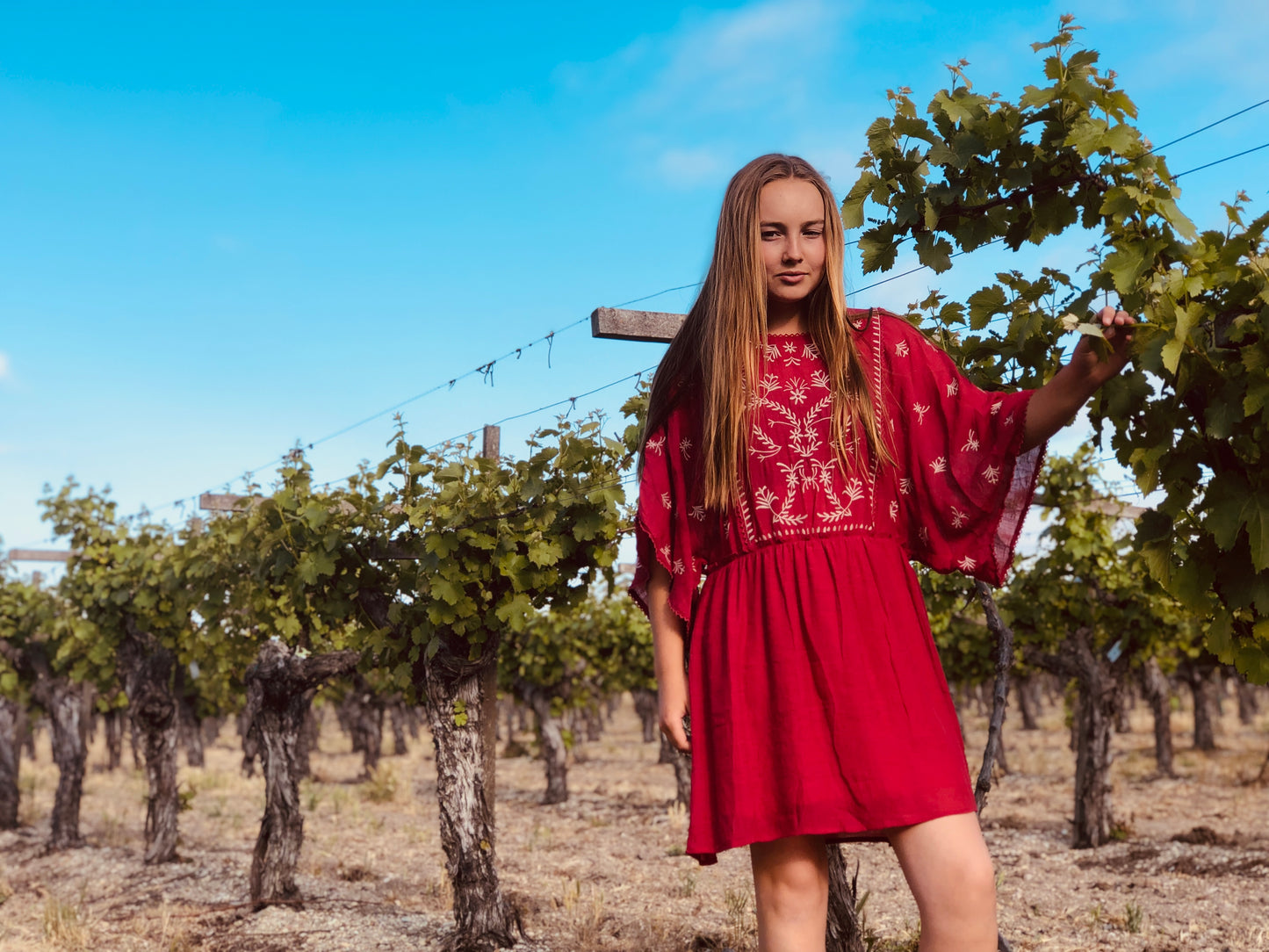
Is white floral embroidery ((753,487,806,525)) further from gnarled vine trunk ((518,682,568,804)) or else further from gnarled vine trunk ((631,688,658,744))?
gnarled vine trunk ((631,688,658,744))

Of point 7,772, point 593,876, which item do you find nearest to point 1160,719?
point 593,876

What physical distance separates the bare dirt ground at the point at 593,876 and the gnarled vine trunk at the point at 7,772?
1.47 feet

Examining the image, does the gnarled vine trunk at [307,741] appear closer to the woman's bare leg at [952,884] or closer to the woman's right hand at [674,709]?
the woman's right hand at [674,709]

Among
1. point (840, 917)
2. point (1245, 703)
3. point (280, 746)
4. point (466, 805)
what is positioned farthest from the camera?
point (1245, 703)

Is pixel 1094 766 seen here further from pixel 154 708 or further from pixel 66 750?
pixel 66 750

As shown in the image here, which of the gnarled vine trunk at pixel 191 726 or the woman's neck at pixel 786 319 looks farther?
the gnarled vine trunk at pixel 191 726

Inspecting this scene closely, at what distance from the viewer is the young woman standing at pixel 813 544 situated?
1.87 m

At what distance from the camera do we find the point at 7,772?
13898 mm

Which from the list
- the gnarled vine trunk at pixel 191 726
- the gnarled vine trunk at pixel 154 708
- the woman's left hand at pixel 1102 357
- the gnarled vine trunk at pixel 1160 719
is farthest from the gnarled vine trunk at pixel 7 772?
the gnarled vine trunk at pixel 1160 719

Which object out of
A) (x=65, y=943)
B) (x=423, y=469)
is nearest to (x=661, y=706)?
(x=423, y=469)

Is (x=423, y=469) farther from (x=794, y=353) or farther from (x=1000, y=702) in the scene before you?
(x=794, y=353)


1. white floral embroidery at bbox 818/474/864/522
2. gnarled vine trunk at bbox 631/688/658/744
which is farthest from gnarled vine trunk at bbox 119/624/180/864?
gnarled vine trunk at bbox 631/688/658/744

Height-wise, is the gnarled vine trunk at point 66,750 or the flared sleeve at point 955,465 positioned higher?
the flared sleeve at point 955,465

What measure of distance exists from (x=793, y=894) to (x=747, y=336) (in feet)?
3.62
